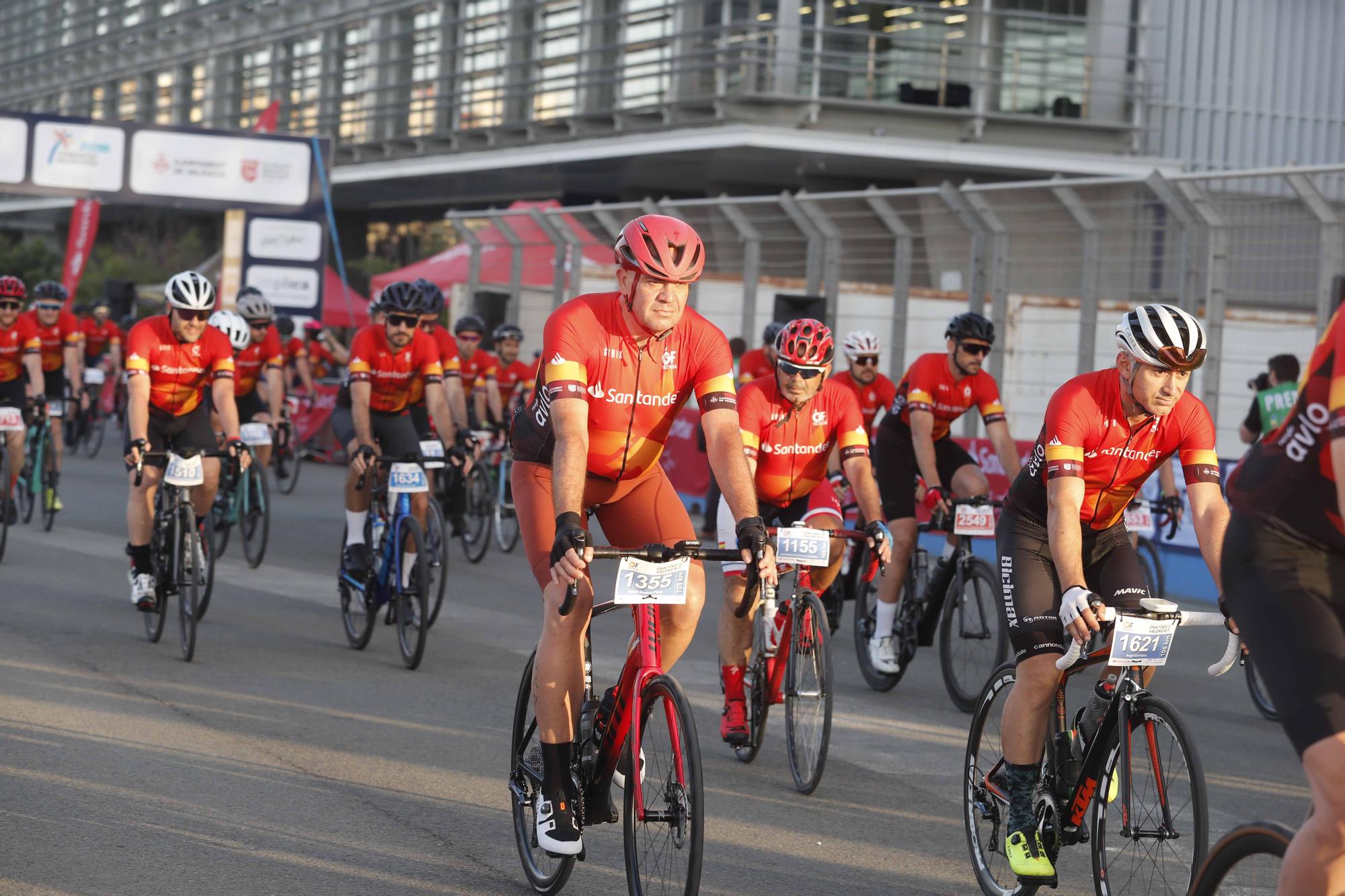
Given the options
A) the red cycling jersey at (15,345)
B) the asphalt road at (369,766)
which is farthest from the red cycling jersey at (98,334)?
the asphalt road at (369,766)

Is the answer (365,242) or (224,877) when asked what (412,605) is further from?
(365,242)

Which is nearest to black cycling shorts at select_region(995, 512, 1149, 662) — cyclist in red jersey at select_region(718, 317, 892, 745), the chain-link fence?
cyclist in red jersey at select_region(718, 317, 892, 745)

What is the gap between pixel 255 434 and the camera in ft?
43.4

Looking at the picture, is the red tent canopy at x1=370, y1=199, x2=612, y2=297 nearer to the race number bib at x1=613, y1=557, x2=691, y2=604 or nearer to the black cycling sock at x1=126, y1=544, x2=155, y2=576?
the black cycling sock at x1=126, y1=544, x2=155, y2=576

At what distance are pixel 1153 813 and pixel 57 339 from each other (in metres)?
14.5

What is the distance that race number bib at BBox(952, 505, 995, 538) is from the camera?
8.88 meters

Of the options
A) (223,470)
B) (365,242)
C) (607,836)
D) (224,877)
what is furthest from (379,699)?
(365,242)

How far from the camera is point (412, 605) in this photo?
9141 millimetres

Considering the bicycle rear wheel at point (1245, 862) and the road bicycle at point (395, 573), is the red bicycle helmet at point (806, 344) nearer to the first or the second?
the road bicycle at point (395, 573)

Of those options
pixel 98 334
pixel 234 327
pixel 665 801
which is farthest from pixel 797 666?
pixel 98 334

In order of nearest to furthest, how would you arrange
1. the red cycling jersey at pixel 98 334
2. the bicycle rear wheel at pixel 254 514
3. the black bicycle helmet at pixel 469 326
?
the bicycle rear wheel at pixel 254 514
the black bicycle helmet at pixel 469 326
the red cycling jersey at pixel 98 334

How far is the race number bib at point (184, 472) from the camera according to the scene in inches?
364

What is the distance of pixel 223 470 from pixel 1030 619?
31.9ft

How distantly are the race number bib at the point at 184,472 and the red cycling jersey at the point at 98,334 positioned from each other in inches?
634
